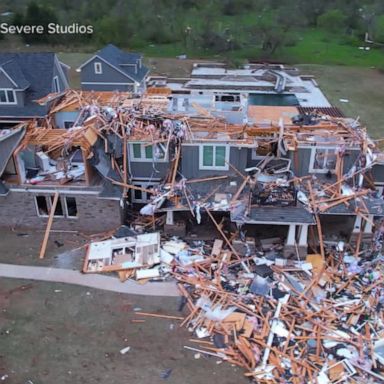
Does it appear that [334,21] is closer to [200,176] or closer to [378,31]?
[378,31]

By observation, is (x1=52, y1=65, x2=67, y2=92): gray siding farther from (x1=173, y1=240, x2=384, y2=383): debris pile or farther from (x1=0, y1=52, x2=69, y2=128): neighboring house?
(x1=173, y1=240, x2=384, y2=383): debris pile

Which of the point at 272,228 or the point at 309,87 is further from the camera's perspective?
the point at 309,87

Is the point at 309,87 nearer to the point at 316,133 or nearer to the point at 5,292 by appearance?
the point at 316,133

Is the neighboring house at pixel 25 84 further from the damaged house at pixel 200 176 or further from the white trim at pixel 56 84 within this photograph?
the damaged house at pixel 200 176

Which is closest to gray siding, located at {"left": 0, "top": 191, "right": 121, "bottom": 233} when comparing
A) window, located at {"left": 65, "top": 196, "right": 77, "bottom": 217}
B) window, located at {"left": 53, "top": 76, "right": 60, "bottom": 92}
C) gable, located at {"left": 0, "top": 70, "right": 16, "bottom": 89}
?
window, located at {"left": 65, "top": 196, "right": 77, "bottom": 217}

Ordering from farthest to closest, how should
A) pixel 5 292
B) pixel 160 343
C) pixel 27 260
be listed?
pixel 27 260 < pixel 5 292 < pixel 160 343

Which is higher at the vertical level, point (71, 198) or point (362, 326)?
point (71, 198)

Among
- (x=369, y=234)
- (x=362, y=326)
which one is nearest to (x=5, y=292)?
(x=362, y=326)
